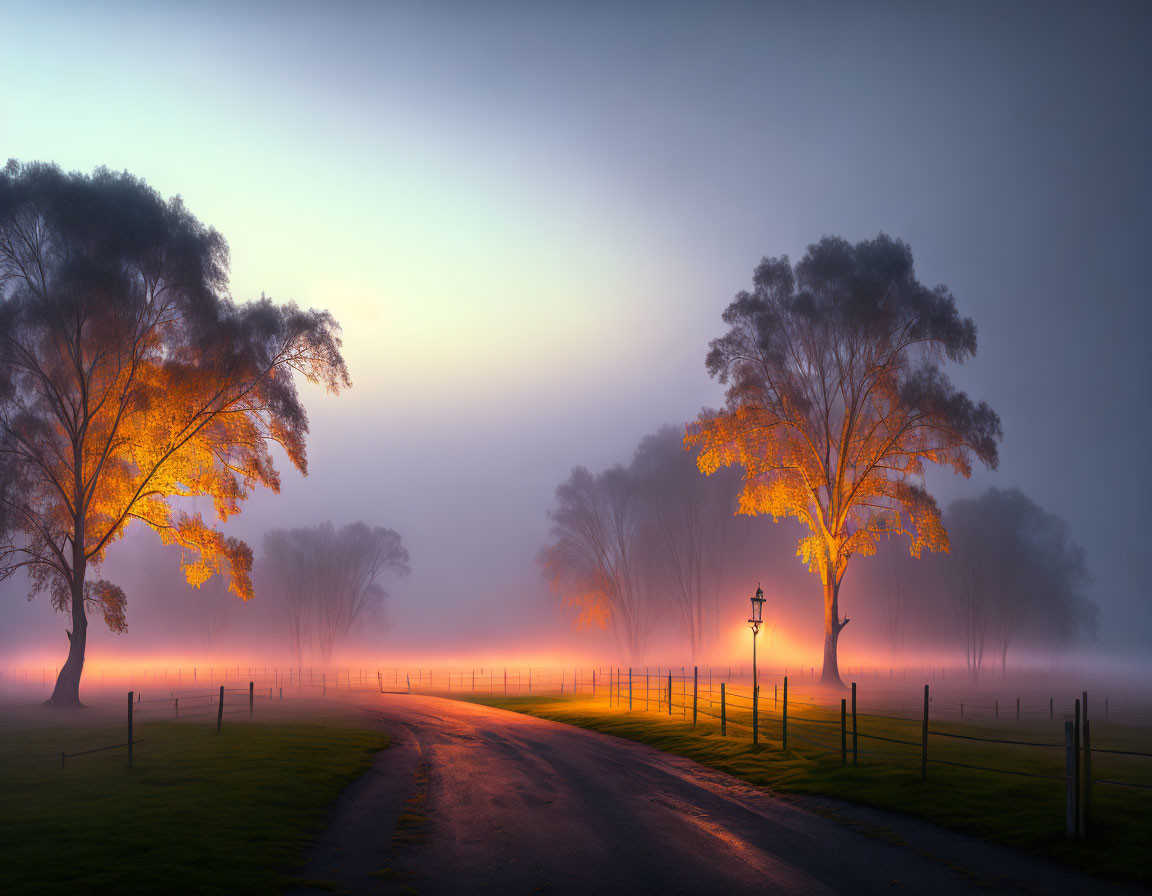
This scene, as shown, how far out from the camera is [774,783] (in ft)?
58.5

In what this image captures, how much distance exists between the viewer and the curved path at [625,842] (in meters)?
10.7

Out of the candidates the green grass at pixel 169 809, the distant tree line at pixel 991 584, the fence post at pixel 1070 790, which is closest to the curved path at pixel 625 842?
the green grass at pixel 169 809

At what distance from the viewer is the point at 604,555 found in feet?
214

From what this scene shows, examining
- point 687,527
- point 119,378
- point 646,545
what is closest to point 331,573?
point 646,545

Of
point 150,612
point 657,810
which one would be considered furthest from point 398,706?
point 150,612

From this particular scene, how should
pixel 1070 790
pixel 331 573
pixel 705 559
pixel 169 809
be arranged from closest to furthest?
pixel 1070 790
pixel 169 809
pixel 705 559
pixel 331 573

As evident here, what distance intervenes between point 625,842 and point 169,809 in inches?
332

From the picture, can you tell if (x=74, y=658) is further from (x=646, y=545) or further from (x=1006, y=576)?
(x=1006, y=576)

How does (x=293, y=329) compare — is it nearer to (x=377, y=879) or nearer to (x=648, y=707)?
(x=648, y=707)

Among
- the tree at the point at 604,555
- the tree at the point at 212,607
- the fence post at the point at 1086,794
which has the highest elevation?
the tree at the point at 604,555

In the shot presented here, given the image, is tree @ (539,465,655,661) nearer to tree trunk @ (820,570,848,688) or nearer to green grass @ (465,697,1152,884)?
tree trunk @ (820,570,848,688)

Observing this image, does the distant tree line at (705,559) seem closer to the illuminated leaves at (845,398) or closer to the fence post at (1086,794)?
the illuminated leaves at (845,398)

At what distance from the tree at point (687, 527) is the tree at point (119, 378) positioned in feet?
114

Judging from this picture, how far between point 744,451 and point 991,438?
438 inches
